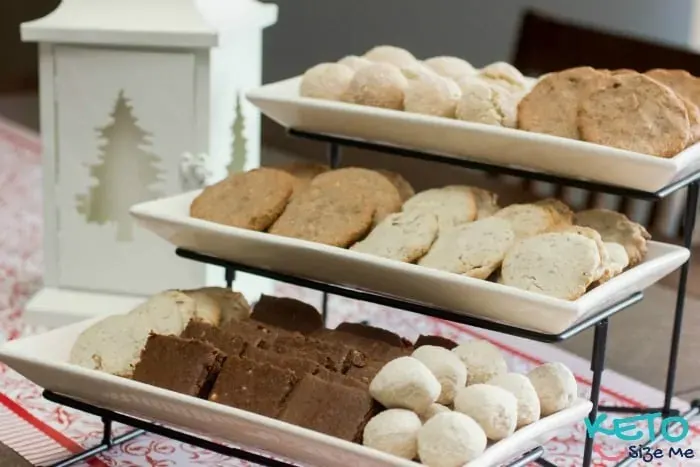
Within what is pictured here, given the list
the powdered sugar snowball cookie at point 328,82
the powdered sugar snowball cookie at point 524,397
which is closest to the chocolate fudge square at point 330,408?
the powdered sugar snowball cookie at point 524,397

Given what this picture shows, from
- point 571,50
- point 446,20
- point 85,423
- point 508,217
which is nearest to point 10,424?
point 85,423

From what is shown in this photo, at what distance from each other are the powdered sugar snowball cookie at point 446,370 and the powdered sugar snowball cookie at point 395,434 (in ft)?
0.19

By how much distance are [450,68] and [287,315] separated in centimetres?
33

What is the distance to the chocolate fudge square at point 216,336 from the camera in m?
1.02

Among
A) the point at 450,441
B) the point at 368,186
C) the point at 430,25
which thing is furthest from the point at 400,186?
the point at 430,25

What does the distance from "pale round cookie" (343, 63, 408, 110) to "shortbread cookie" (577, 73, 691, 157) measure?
0.60 feet

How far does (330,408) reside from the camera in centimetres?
93

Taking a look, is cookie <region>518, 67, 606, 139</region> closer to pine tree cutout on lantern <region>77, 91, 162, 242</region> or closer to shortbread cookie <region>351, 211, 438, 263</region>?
shortbread cookie <region>351, 211, 438, 263</region>

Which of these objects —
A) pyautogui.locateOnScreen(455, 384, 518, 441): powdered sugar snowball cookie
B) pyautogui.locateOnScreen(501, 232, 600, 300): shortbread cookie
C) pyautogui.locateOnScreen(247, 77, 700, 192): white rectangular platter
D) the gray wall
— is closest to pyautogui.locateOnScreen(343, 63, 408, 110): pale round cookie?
pyautogui.locateOnScreen(247, 77, 700, 192): white rectangular platter

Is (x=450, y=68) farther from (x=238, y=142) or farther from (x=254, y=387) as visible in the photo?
(x=254, y=387)

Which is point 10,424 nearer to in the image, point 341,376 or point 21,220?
point 341,376

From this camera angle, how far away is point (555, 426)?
3.18ft

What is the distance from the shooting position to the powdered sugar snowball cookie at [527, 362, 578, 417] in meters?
0.98

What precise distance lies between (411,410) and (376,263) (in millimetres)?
138
